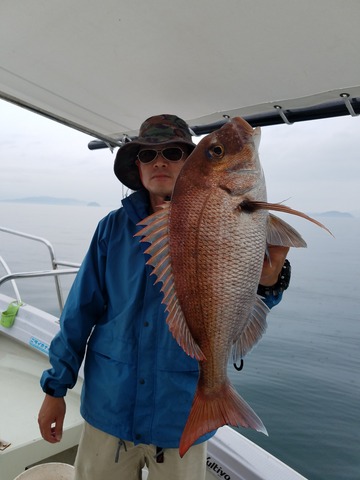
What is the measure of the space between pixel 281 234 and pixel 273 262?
15cm

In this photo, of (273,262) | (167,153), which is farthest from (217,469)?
(167,153)

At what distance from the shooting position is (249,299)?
3.84ft

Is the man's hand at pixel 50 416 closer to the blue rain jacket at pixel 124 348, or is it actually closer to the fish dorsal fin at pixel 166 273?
the blue rain jacket at pixel 124 348

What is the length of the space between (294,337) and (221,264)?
343 inches

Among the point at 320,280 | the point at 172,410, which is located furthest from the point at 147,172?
the point at 320,280

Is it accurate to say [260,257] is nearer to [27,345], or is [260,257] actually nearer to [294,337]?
[27,345]

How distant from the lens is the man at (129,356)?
1.58 m

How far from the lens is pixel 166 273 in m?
1.21

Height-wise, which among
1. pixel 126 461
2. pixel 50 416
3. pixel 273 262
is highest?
pixel 273 262

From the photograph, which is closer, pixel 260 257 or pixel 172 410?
pixel 260 257

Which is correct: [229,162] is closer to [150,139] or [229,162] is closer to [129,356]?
[150,139]

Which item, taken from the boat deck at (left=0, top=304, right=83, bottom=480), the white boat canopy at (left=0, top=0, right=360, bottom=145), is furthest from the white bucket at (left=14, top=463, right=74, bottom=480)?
the white boat canopy at (left=0, top=0, right=360, bottom=145)

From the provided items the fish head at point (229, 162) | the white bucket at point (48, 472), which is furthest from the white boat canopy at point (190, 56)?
the white bucket at point (48, 472)

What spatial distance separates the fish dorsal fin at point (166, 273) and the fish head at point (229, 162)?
15 centimetres
